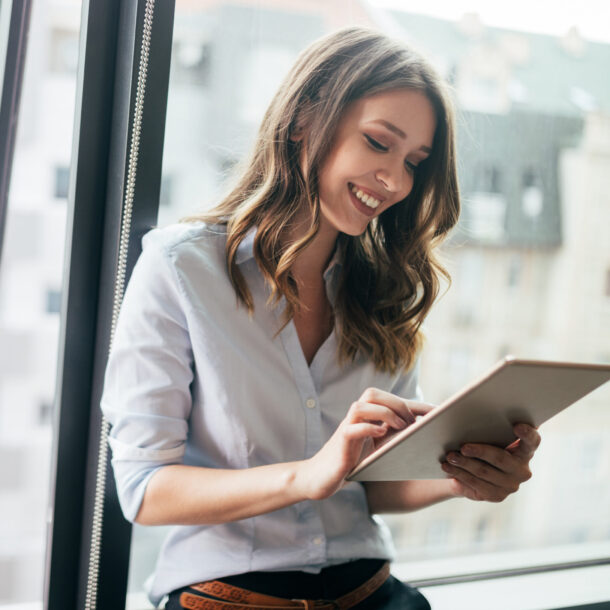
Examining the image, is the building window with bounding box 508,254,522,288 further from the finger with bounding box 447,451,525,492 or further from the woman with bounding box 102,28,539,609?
the finger with bounding box 447,451,525,492

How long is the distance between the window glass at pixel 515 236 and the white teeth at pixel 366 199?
26 centimetres

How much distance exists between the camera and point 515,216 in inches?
63.7

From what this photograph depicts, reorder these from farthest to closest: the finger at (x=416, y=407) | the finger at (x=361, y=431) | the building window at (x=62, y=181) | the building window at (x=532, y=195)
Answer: the building window at (x=532, y=195), the building window at (x=62, y=181), the finger at (x=416, y=407), the finger at (x=361, y=431)

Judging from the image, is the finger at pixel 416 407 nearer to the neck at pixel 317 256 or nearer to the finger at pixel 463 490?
the finger at pixel 463 490

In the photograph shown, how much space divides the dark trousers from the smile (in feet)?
1.86

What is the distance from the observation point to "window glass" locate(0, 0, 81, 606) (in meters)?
1.12

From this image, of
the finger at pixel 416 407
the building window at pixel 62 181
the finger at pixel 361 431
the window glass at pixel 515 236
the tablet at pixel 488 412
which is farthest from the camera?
the window glass at pixel 515 236

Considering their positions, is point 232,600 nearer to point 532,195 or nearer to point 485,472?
point 485,472

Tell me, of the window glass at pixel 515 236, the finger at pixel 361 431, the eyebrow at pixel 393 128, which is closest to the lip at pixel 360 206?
the eyebrow at pixel 393 128

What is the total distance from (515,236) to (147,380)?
98cm

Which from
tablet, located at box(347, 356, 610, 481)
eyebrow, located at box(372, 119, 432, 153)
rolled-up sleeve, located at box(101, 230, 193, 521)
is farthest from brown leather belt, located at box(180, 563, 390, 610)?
eyebrow, located at box(372, 119, 432, 153)

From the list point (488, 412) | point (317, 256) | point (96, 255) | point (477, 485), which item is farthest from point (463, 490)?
point (96, 255)

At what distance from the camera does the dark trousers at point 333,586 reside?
1.05 m

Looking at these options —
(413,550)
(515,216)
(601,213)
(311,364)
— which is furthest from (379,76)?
(413,550)
